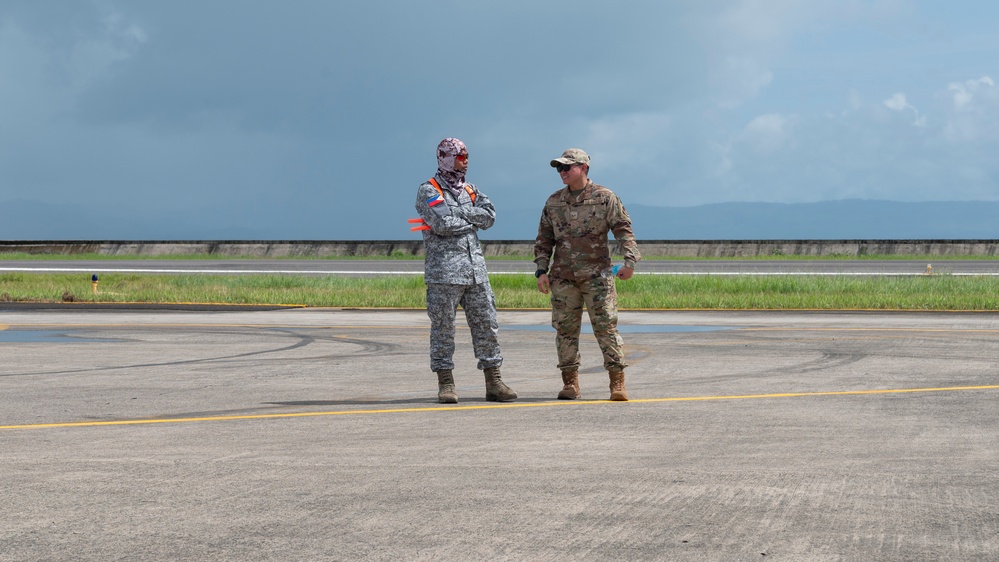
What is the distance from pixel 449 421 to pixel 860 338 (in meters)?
8.86

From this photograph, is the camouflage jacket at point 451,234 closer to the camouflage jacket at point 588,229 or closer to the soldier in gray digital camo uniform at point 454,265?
the soldier in gray digital camo uniform at point 454,265

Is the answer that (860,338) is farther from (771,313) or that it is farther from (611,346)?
(611,346)

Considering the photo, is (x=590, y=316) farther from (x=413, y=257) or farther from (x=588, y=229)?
(x=413, y=257)

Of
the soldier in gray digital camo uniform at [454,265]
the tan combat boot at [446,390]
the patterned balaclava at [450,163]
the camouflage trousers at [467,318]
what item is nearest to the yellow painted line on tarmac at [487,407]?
the tan combat boot at [446,390]

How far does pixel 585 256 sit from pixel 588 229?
21 cm

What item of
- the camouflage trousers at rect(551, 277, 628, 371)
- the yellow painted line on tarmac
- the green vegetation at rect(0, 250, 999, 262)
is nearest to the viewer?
the yellow painted line on tarmac

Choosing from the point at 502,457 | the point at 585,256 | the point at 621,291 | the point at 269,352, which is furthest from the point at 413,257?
the point at 502,457

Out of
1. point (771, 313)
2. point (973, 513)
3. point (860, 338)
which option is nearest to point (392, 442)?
point (973, 513)

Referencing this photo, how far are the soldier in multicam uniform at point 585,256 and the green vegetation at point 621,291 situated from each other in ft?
44.5

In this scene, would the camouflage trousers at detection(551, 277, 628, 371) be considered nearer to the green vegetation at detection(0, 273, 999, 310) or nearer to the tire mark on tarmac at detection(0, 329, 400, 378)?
the tire mark on tarmac at detection(0, 329, 400, 378)

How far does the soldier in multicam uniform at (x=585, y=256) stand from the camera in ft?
33.3

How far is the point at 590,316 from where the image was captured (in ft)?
33.3

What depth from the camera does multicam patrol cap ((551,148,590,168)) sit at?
1009 centimetres

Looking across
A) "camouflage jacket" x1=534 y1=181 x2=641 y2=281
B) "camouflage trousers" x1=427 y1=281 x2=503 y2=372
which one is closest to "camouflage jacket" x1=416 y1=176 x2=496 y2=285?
"camouflage trousers" x1=427 y1=281 x2=503 y2=372
